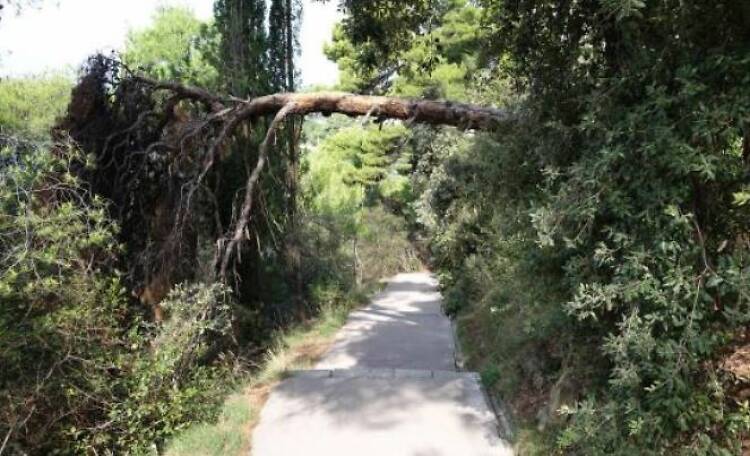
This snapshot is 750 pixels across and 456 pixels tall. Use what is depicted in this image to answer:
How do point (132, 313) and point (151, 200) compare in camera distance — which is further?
point (151, 200)

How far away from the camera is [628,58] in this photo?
4008 millimetres

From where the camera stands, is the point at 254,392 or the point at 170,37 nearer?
the point at 254,392

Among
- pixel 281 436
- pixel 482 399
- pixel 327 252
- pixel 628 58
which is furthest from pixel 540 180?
pixel 327 252

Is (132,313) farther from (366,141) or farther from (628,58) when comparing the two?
Answer: (366,141)

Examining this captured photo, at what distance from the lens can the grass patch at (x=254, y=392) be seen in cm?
587

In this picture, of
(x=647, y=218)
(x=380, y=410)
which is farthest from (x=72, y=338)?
(x=647, y=218)

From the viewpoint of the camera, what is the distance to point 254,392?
25.4 feet

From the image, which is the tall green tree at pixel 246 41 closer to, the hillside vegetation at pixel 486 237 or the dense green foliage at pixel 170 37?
the hillside vegetation at pixel 486 237

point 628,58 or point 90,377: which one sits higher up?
Answer: point 628,58

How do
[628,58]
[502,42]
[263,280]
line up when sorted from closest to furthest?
1. [628,58]
2. [502,42]
3. [263,280]

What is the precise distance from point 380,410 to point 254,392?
2096 mm

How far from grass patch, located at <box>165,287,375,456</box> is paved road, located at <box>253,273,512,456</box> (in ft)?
0.63

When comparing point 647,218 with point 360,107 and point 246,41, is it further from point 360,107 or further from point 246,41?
point 246,41

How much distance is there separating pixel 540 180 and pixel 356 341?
6.76 metres
